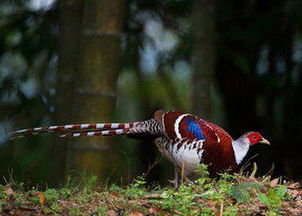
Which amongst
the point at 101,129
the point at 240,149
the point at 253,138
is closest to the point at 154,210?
the point at 101,129

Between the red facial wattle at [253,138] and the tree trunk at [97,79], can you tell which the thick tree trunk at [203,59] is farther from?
the tree trunk at [97,79]

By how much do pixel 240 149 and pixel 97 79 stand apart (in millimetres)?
1520

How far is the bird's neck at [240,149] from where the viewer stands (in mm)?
7969

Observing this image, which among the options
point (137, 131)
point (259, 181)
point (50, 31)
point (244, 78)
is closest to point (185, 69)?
point (244, 78)

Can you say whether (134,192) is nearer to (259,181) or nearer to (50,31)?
(259,181)

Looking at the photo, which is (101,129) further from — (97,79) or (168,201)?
(168,201)

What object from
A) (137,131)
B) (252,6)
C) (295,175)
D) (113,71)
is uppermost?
(252,6)

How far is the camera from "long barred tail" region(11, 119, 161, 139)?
24.9 feet

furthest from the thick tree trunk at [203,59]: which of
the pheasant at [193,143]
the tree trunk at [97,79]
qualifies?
the tree trunk at [97,79]

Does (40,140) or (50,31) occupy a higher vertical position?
(50,31)

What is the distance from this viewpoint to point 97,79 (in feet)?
25.4

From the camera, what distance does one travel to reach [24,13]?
1066 centimetres

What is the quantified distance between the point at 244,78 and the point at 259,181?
16.6 ft

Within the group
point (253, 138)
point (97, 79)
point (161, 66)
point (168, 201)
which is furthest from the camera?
point (161, 66)
